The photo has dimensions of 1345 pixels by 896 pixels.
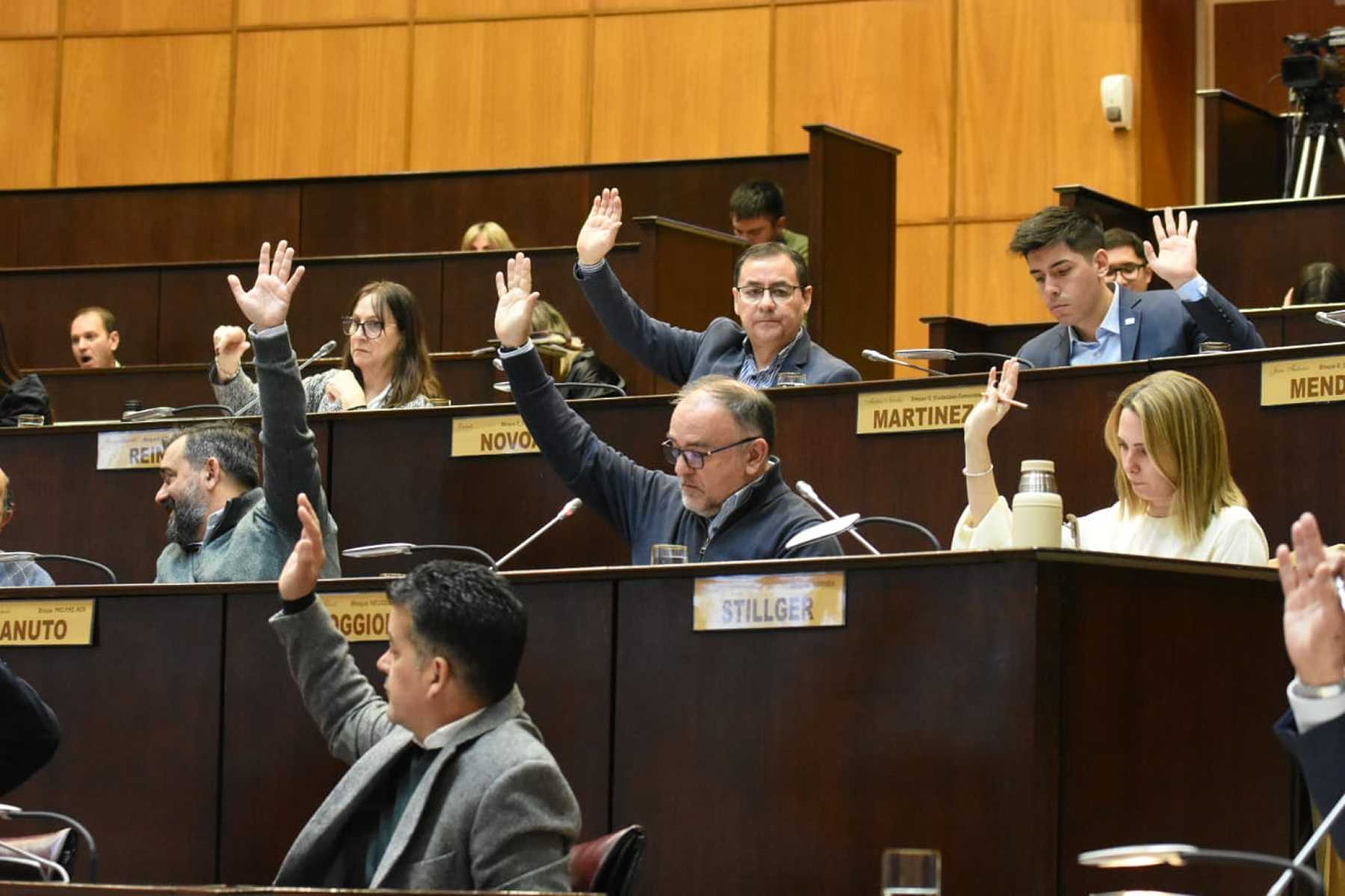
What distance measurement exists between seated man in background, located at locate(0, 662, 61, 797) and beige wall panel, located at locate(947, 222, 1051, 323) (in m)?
4.90

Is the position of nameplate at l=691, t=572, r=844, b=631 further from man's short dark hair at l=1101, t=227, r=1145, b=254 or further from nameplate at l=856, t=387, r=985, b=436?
man's short dark hair at l=1101, t=227, r=1145, b=254

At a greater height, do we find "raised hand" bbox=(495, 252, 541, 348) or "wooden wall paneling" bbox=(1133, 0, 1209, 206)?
"wooden wall paneling" bbox=(1133, 0, 1209, 206)

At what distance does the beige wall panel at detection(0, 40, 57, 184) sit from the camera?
853 cm

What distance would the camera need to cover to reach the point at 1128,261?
195 inches

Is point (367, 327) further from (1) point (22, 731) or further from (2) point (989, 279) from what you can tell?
(2) point (989, 279)

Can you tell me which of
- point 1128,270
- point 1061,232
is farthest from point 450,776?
point 1128,270

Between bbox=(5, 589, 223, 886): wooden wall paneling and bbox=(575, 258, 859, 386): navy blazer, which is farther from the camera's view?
bbox=(575, 258, 859, 386): navy blazer

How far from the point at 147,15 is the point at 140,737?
19.2 ft

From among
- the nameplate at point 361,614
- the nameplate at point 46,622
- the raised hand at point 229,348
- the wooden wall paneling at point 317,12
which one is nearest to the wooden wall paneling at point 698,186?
the wooden wall paneling at point 317,12

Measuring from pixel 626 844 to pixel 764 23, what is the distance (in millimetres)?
5752

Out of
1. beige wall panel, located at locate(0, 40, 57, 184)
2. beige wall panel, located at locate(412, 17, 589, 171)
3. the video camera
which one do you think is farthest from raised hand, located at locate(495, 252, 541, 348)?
beige wall panel, located at locate(0, 40, 57, 184)

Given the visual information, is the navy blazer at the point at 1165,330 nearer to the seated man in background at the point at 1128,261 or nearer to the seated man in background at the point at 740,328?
the seated man in background at the point at 740,328

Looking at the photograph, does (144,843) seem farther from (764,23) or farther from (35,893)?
(764,23)

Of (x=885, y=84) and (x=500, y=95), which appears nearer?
(x=885, y=84)
